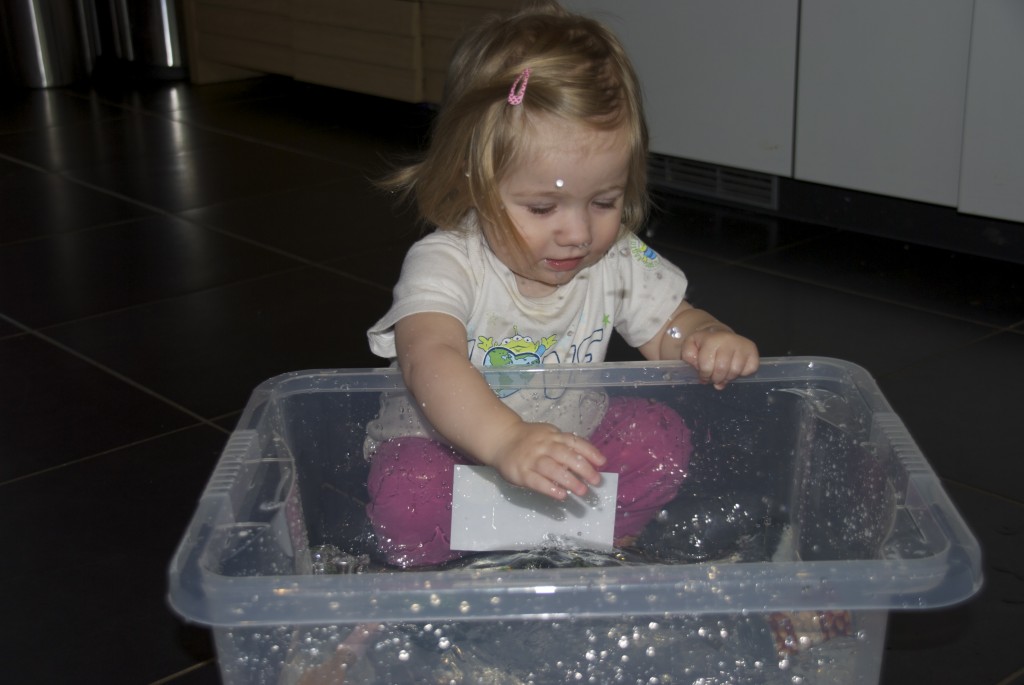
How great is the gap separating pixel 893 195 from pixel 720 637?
1117 millimetres

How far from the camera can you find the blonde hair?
0.76 metres

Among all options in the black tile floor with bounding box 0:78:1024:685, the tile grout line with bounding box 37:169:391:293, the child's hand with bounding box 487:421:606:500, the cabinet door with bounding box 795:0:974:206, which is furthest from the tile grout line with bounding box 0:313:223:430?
the cabinet door with bounding box 795:0:974:206

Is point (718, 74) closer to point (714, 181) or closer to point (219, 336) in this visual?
point (714, 181)

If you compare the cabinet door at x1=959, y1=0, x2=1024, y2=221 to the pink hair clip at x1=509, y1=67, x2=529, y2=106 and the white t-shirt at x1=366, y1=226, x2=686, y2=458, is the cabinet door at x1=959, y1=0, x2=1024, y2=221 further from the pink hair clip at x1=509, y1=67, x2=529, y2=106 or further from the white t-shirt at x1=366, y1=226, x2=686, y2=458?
the pink hair clip at x1=509, y1=67, x2=529, y2=106

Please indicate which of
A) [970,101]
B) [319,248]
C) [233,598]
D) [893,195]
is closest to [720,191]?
[893,195]

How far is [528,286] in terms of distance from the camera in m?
0.86

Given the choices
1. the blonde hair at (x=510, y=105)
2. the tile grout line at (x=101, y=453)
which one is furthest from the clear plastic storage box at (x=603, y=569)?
the tile grout line at (x=101, y=453)

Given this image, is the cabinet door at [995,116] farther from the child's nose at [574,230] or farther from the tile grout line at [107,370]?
the tile grout line at [107,370]

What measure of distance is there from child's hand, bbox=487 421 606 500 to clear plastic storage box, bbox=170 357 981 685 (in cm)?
5

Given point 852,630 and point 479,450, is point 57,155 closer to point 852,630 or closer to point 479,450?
point 479,450

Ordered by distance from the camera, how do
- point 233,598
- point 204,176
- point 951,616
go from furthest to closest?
point 204,176 → point 951,616 → point 233,598

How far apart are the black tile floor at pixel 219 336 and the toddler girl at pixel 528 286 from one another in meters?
0.20

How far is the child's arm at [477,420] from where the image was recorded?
61 centimetres

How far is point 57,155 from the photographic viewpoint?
2.29m
